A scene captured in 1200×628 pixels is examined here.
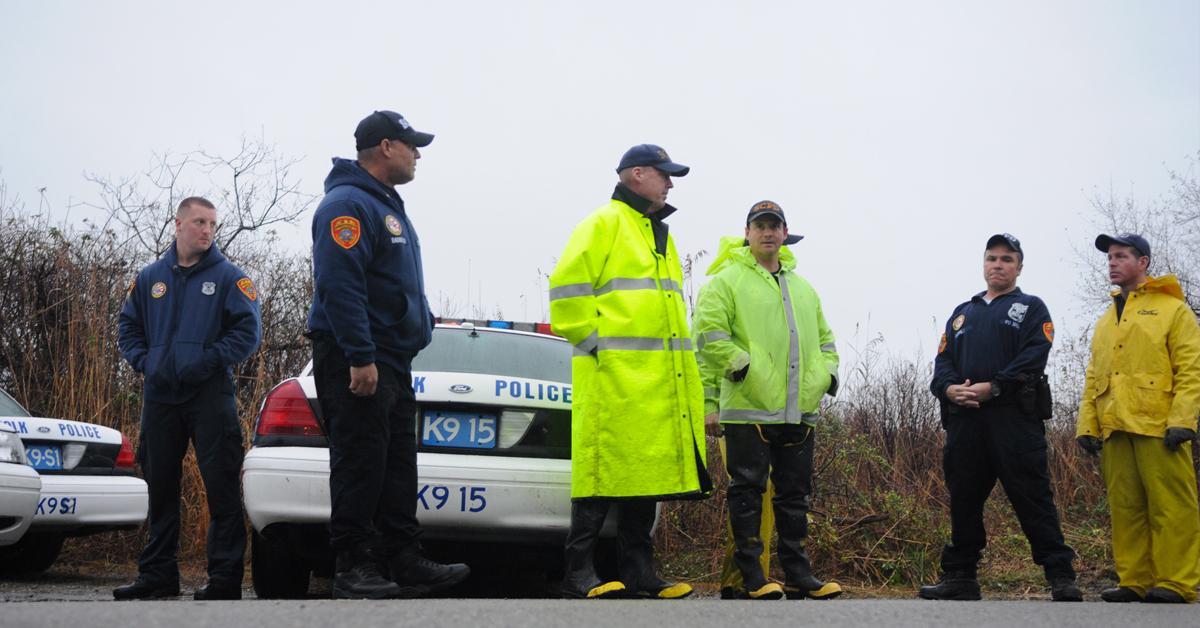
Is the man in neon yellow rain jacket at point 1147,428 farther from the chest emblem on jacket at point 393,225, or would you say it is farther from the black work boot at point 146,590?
the black work boot at point 146,590

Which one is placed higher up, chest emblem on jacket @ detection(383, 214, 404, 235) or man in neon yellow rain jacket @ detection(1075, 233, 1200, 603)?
chest emblem on jacket @ detection(383, 214, 404, 235)

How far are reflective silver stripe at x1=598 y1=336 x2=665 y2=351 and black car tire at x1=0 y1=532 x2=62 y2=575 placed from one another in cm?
439

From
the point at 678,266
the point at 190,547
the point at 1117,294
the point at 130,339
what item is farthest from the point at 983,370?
the point at 190,547

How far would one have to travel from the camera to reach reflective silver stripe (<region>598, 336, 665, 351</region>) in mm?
5215

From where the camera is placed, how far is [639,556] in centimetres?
521

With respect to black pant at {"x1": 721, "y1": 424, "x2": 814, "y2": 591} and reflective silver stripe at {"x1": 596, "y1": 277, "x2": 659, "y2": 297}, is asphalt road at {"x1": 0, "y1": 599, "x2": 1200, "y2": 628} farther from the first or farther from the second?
reflective silver stripe at {"x1": 596, "y1": 277, "x2": 659, "y2": 297}

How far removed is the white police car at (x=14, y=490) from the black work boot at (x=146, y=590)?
5.16 feet

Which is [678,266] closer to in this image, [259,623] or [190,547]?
[259,623]

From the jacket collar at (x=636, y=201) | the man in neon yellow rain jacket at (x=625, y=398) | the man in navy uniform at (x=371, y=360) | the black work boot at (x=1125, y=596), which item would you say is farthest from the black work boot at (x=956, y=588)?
the man in navy uniform at (x=371, y=360)

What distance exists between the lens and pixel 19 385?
379 inches

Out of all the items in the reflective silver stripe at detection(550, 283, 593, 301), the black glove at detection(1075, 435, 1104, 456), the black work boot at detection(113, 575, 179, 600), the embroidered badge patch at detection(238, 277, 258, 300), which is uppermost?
the embroidered badge patch at detection(238, 277, 258, 300)

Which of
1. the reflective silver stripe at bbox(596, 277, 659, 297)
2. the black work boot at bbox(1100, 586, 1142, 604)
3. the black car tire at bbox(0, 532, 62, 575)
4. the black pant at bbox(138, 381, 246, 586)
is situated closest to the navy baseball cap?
the reflective silver stripe at bbox(596, 277, 659, 297)

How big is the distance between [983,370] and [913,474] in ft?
10.3

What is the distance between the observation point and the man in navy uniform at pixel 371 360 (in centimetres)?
465
